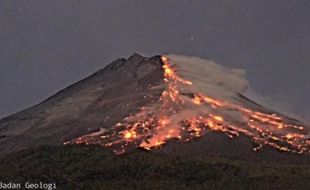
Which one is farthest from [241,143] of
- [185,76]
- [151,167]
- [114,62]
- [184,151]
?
[114,62]

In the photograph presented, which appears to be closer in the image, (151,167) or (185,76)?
(151,167)

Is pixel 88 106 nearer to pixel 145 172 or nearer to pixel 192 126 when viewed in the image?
pixel 192 126

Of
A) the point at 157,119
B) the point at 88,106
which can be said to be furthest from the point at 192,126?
the point at 88,106

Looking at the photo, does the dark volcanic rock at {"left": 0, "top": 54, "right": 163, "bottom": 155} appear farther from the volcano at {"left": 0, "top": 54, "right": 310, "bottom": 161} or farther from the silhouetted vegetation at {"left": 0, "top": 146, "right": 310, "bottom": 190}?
the silhouetted vegetation at {"left": 0, "top": 146, "right": 310, "bottom": 190}

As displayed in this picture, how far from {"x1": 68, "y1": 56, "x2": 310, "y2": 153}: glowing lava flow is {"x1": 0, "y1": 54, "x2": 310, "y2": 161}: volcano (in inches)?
4.9

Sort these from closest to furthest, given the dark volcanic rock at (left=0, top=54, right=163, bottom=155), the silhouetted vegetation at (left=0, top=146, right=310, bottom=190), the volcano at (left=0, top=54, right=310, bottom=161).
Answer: the silhouetted vegetation at (left=0, top=146, right=310, bottom=190) → the volcano at (left=0, top=54, right=310, bottom=161) → the dark volcanic rock at (left=0, top=54, right=163, bottom=155)

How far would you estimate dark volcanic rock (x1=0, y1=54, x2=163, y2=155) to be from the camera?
4409 inches

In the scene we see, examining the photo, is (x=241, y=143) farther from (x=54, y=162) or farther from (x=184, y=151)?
(x=54, y=162)

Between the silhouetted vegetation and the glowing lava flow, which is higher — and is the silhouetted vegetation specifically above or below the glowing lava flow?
below

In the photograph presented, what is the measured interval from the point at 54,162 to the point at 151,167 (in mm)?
11952

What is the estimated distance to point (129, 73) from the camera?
14612cm

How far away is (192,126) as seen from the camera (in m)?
108

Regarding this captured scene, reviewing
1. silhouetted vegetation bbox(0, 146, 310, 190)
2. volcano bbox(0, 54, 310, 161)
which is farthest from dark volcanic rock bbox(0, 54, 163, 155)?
silhouetted vegetation bbox(0, 146, 310, 190)

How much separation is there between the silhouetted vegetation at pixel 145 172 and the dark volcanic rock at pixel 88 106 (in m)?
16.4
